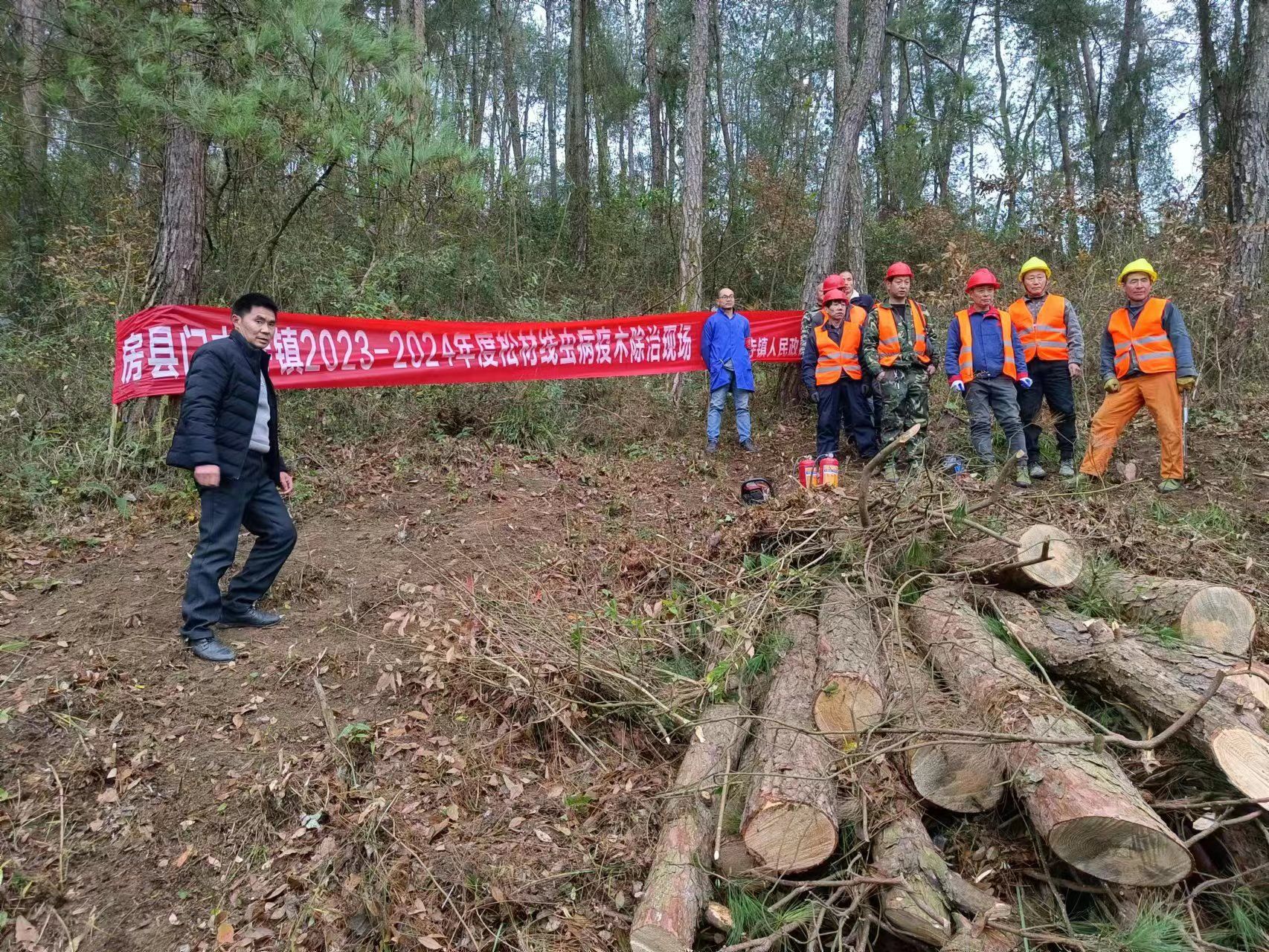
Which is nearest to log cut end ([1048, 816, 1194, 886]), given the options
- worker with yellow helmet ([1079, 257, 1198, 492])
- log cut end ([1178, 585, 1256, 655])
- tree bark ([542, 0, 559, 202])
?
log cut end ([1178, 585, 1256, 655])

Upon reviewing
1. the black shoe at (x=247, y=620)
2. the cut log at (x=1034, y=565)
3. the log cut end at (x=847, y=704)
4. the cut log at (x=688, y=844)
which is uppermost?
the cut log at (x=1034, y=565)

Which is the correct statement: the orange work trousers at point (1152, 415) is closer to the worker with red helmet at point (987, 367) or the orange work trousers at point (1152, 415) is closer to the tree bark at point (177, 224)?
the worker with red helmet at point (987, 367)

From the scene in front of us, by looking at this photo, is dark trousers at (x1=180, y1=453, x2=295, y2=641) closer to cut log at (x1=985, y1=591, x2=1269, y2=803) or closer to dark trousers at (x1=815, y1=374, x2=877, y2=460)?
cut log at (x1=985, y1=591, x2=1269, y2=803)

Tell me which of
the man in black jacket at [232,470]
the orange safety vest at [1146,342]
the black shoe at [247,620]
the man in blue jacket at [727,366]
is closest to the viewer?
the man in black jacket at [232,470]

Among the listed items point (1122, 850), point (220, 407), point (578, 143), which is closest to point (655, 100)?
point (578, 143)

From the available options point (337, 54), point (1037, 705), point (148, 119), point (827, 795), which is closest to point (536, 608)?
point (827, 795)

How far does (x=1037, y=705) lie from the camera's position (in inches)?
112

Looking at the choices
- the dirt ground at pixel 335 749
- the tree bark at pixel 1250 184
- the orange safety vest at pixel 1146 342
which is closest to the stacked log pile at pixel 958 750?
the dirt ground at pixel 335 749

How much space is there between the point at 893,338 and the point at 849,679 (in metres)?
4.49

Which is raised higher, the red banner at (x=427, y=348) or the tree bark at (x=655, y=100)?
the tree bark at (x=655, y=100)

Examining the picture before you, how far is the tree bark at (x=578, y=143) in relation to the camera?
44.4 ft

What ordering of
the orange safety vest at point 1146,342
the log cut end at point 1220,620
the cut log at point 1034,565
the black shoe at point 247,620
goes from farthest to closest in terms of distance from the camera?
1. the orange safety vest at point 1146,342
2. the black shoe at point 247,620
3. the cut log at point 1034,565
4. the log cut end at point 1220,620

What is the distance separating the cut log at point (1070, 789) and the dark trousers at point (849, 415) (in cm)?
407

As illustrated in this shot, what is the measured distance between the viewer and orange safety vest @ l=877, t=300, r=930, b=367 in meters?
6.73
